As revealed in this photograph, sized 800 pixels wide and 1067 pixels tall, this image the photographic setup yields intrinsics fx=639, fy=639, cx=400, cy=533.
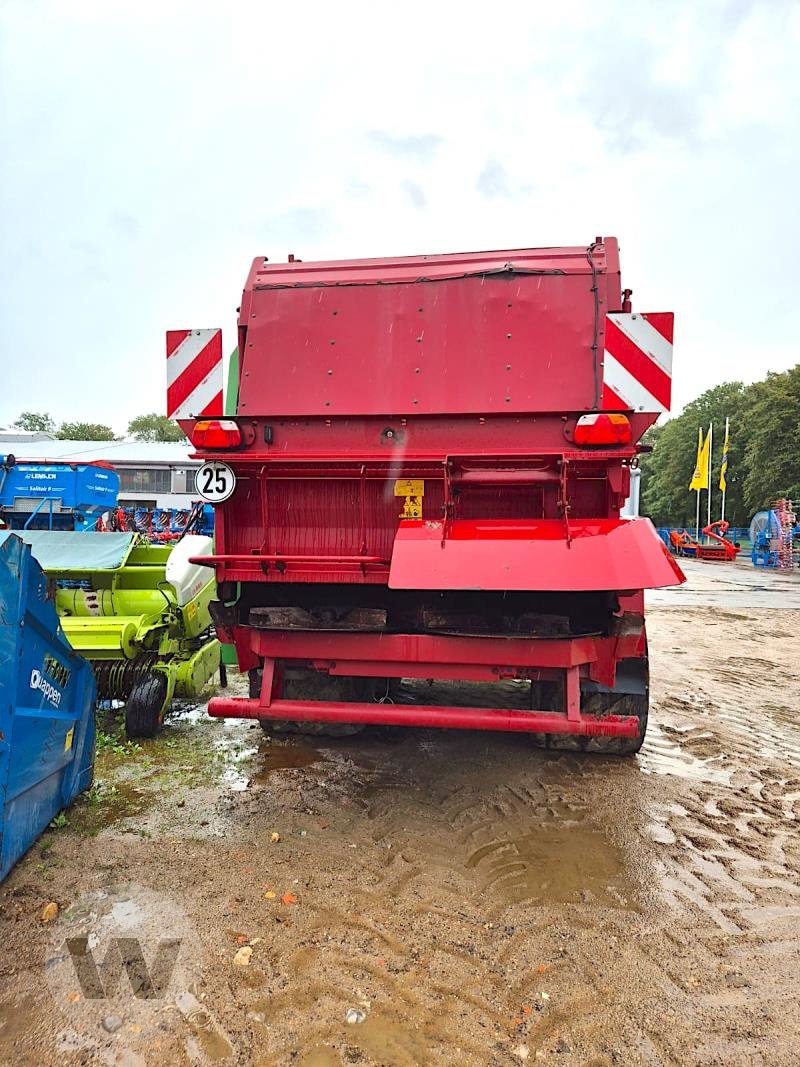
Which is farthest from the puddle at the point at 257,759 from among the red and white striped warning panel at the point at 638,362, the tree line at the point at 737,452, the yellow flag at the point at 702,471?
the yellow flag at the point at 702,471

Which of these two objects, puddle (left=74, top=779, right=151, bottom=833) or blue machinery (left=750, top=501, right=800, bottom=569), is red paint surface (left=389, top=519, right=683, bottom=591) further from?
blue machinery (left=750, top=501, right=800, bottom=569)

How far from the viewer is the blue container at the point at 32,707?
2.51 m

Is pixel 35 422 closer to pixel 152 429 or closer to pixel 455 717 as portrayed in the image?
pixel 152 429

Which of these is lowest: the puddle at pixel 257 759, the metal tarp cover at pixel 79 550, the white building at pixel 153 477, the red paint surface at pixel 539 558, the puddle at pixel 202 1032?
the puddle at pixel 257 759

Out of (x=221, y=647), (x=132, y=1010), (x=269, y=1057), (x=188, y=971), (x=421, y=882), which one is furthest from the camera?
(x=221, y=647)

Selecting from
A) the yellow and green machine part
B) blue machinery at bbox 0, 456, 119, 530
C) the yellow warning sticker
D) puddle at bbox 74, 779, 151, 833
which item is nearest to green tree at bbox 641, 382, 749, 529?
blue machinery at bbox 0, 456, 119, 530

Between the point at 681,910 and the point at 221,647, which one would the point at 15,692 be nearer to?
the point at 681,910

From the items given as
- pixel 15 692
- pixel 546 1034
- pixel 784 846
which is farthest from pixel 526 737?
pixel 15 692

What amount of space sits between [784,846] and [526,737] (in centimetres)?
166

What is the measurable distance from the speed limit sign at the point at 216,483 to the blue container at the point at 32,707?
2.71ft

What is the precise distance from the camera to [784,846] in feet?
10.4

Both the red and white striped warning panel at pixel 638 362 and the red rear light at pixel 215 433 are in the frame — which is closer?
the red and white striped warning panel at pixel 638 362

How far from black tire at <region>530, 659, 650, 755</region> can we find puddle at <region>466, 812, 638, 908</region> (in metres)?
0.61

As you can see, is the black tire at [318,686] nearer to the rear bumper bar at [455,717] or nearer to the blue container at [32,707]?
the rear bumper bar at [455,717]
